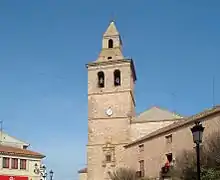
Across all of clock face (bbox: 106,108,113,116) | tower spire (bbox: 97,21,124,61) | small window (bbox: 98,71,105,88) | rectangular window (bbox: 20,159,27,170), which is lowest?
rectangular window (bbox: 20,159,27,170)

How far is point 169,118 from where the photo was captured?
57531 millimetres

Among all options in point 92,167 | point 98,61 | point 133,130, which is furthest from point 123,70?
point 92,167

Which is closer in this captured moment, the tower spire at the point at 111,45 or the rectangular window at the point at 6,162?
the rectangular window at the point at 6,162

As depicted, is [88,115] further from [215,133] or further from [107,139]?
[215,133]

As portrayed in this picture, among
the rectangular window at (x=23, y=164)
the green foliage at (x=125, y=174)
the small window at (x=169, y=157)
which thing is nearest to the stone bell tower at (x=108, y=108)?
the green foliage at (x=125, y=174)

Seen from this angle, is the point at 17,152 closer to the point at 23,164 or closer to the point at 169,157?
the point at 23,164

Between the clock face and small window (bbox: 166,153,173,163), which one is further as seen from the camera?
the clock face

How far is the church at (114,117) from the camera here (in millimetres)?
54062

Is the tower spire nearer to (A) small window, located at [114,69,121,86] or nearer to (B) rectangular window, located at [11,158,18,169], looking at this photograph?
(A) small window, located at [114,69,121,86]

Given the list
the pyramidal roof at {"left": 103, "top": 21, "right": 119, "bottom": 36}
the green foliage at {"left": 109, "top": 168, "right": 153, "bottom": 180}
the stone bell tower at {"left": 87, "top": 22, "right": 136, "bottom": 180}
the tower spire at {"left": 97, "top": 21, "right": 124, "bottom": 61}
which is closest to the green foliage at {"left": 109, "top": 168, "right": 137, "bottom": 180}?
the green foliage at {"left": 109, "top": 168, "right": 153, "bottom": 180}

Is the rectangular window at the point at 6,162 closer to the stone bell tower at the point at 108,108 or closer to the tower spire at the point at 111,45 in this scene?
the stone bell tower at the point at 108,108

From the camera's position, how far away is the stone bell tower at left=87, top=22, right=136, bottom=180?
5462cm

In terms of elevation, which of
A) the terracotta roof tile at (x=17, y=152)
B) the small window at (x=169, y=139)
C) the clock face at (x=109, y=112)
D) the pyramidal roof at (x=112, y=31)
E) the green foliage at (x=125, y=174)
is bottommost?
the green foliage at (x=125, y=174)

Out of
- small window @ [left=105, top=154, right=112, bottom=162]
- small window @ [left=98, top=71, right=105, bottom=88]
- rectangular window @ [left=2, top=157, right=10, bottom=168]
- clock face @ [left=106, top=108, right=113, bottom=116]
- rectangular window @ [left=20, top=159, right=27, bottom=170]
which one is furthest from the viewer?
small window @ [left=98, top=71, right=105, bottom=88]
